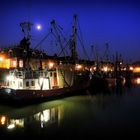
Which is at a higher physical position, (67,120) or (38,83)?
(38,83)

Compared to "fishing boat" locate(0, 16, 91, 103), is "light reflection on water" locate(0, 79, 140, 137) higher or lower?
lower

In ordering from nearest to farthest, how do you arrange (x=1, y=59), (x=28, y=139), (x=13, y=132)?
(x=28, y=139)
(x=13, y=132)
(x=1, y=59)

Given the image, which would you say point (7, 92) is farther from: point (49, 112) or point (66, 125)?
point (66, 125)

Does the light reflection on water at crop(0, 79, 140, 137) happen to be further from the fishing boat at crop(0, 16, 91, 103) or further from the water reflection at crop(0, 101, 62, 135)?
the fishing boat at crop(0, 16, 91, 103)

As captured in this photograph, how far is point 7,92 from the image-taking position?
3048 centimetres

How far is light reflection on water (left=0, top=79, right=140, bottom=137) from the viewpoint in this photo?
20914 mm

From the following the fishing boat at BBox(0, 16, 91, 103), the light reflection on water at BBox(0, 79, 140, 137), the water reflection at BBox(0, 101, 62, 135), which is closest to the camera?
the light reflection on water at BBox(0, 79, 140, 137)

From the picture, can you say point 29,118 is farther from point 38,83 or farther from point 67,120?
point 38,83

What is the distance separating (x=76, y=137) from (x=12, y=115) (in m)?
10.3

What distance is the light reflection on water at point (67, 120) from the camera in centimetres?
2091

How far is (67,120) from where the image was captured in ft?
82.4

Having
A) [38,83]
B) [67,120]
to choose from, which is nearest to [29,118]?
[67,120]

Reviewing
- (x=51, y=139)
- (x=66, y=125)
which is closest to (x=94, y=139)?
(x=51, y=139)

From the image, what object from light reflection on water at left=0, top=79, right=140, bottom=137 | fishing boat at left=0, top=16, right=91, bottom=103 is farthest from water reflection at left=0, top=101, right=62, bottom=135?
fishing boat at left=0, top=16, right=91, bottom=103
